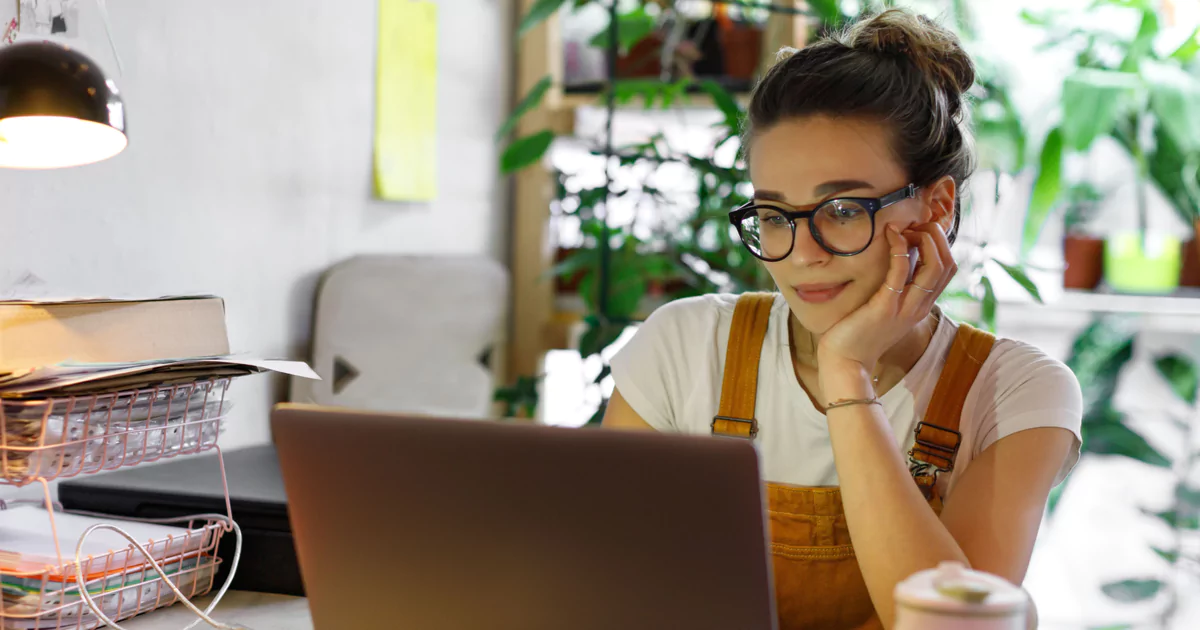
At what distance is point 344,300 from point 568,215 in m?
0.62

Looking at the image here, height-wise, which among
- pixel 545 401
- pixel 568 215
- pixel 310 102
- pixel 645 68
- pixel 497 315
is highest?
pixel 645 68

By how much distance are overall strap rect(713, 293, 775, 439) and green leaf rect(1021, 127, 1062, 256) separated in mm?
1208

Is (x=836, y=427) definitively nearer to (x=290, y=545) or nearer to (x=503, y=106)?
(x=290, y=545)

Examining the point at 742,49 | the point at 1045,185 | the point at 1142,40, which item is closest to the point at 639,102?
Answer: the point at 742,49

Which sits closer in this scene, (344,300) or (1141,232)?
(344,300)

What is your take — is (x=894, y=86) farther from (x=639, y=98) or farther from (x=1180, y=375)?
(x=1180, y=375)

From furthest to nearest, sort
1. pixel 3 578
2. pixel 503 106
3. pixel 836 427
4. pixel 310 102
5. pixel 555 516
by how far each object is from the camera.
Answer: pixel 503 106
pixel 310 102
pixel 836 427
pixel 3 578
pixel 555 516

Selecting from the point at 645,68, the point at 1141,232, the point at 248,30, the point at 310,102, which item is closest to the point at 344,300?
the point at 310,102

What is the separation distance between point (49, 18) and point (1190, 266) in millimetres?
2293

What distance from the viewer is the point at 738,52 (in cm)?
220

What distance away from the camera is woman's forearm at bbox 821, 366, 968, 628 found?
0.91 m

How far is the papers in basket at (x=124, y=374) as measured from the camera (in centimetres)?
85

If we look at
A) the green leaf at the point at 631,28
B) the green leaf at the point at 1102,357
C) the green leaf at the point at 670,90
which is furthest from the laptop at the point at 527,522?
the green leaf at the point at 1102,357

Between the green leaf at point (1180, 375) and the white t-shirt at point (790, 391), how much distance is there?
134 cm
